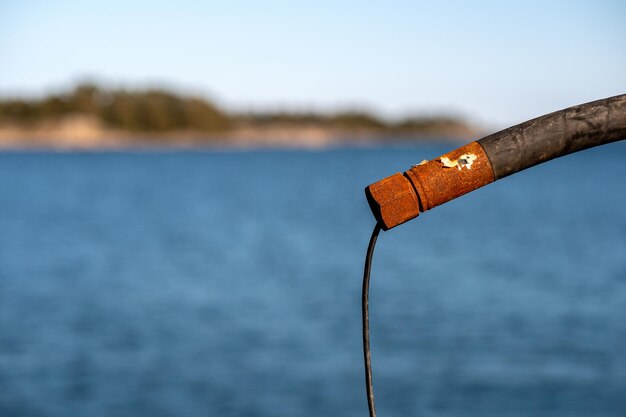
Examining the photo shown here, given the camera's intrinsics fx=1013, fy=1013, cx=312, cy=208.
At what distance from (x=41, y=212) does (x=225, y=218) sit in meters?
11.0

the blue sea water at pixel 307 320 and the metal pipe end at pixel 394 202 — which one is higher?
the blue sea water at pixel 307 320

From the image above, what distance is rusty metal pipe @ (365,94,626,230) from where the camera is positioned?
1.57 meters

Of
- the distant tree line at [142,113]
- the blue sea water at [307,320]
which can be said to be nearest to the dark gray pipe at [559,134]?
the blue sea water at [307,320]

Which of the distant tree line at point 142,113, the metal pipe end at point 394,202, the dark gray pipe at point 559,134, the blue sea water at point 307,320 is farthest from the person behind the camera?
the distant tree line at point 142,113

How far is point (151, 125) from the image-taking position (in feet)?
551

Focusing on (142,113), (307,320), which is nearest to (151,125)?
(142,113)

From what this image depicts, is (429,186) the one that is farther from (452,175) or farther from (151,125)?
(151,125)

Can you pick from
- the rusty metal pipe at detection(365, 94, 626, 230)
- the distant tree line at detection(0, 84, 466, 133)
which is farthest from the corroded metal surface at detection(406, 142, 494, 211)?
the distant tree line at detection(0, 84, 466, 133)

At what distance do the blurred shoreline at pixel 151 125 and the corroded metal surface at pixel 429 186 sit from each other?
15562cm

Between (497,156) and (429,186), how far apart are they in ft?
0.40

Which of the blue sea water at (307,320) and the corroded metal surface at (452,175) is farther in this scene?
the blue sea water at (307,320)

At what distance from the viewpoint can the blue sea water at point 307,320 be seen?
1217cm

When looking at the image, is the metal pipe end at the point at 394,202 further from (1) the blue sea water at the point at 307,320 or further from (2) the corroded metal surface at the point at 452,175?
(1) the blue sea water at the point at 307,320

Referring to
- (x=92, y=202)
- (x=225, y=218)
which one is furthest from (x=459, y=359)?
(x=92, y=202)
